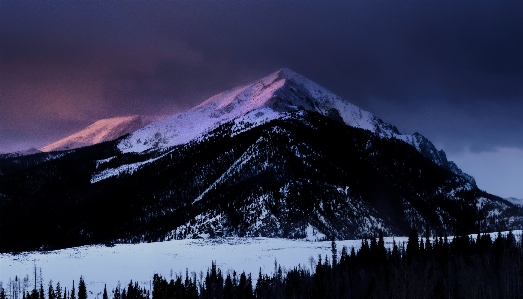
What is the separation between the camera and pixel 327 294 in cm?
16575

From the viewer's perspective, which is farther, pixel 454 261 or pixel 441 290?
pixel 454 261

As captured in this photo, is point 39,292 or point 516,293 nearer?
point 516,293

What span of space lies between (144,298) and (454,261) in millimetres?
109797

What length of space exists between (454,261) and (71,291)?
133 metres

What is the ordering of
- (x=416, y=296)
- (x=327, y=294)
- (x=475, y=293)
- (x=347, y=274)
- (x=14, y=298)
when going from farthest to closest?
(x=347, y=274), (x=14, y=298), (x=327, y=294), (x=416, y=296), (x=475, y=293)

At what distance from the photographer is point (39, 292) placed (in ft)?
575

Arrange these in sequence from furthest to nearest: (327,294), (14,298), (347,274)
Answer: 1. (347,274)
2. (14,298)
3. (327,294)

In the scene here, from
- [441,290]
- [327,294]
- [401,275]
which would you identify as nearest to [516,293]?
[441,290]

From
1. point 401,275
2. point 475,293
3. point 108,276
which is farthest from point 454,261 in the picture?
point 108,276

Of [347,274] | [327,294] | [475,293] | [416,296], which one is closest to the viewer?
[475,293]

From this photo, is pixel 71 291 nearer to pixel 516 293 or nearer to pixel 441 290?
pixel 441 290

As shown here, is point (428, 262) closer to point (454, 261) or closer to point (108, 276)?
point (454, 261)

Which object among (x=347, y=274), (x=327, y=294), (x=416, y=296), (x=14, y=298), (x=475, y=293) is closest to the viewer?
(x=475, y=293)

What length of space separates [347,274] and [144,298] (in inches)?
2699
